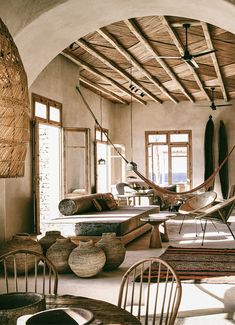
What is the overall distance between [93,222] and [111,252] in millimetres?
1354

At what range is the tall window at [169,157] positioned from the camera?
14.2m

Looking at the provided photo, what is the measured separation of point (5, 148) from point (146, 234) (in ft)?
22.8

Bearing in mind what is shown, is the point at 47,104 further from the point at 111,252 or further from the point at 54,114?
the point at 111,252

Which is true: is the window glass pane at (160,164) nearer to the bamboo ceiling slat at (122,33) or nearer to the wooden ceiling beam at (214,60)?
the wooden ceiling beam at (214,60)

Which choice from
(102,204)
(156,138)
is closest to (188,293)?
(102,204)

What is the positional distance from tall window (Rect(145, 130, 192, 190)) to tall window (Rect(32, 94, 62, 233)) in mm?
5096

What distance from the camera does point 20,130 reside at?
102cm

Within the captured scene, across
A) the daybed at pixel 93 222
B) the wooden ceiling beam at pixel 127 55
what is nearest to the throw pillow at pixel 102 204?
the daybed at pixel 93 222

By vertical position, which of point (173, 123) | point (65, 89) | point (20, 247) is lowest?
point (20, 247)

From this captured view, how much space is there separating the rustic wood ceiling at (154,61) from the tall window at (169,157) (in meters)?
1.26

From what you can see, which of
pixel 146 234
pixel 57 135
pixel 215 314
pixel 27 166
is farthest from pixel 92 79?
pixel 215 314

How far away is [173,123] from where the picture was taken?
1428 cm

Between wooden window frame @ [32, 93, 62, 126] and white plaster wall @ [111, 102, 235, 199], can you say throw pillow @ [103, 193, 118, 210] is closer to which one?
wooden window frame @ [32, 93, 62, 126]

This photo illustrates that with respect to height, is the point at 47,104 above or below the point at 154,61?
below
